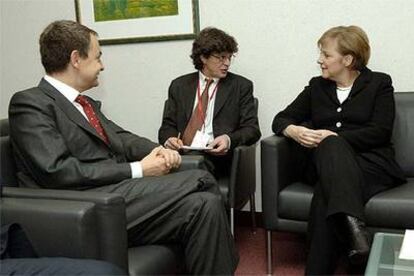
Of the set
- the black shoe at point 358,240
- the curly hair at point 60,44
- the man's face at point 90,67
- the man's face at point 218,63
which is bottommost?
the black shoe at point 358,240

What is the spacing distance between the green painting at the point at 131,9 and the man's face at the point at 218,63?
0.53m

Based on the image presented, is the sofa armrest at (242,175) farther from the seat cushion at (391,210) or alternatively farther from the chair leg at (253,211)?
the seat cushion at (391,210)

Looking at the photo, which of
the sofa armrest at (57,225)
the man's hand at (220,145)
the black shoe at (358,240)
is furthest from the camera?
the man's hand at (220,145)

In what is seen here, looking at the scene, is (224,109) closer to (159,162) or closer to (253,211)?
(253,211)

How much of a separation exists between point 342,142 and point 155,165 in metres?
0.87

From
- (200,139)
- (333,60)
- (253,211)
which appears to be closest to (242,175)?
(200,139)

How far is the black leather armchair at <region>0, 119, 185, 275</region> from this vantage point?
147 cm

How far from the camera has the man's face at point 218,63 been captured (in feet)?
9.04

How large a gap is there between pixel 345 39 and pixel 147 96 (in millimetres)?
1415

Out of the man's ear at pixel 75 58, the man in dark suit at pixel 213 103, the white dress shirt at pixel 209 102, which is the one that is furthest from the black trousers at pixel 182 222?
the white dress shirt at pixel 209 102

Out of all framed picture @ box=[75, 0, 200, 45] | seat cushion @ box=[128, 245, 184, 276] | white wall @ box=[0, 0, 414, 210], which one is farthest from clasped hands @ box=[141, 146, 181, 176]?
framed picture @ box=[75, 0, 200, 45]

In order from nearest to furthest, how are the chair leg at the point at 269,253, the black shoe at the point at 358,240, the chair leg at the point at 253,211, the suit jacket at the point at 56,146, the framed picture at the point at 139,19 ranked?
the suit jacket at the point at 56,146 → the black shoe at the point at 358,240 → the chair leg at the point at 269,253 → the chair leg at the point at 253,211 → the framed picture at the point at 139,19

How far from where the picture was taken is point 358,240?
1.94 metres

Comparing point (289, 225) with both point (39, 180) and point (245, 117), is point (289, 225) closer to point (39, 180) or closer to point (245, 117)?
point (245, 117)
